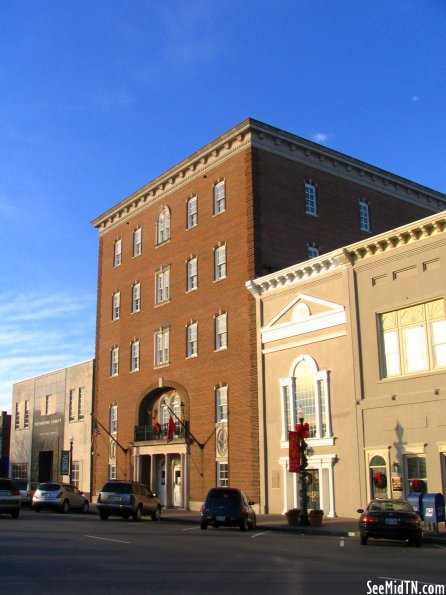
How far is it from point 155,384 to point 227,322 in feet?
24.9

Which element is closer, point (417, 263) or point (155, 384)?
point (417, 263)

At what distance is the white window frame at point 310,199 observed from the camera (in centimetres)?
3944

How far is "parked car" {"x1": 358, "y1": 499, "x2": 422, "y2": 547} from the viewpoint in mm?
20266

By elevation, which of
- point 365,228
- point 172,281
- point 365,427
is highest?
point 365,228

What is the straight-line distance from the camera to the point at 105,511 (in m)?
30.1

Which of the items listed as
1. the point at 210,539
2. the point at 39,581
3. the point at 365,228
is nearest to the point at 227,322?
the point at 365,228

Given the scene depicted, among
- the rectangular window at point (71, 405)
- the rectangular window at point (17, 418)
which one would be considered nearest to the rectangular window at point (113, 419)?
the rectangular window at point (71, 405)

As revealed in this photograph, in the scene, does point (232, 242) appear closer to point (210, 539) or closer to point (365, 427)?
point (365, 427)

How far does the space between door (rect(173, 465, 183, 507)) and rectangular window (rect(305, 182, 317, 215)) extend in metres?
15.8

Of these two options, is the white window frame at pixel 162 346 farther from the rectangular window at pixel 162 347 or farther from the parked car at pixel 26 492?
the parked car at pixel 26 492

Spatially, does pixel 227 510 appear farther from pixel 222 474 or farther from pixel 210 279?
pixel 210 279

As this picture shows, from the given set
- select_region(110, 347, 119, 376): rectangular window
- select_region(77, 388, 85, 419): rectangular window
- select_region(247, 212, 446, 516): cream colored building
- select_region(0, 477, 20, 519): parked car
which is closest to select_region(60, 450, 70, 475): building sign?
select_region(77, 388, 85, 419): rectangular window

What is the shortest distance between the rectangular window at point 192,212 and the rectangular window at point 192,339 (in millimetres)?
5833

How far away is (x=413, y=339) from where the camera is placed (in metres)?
27.7
